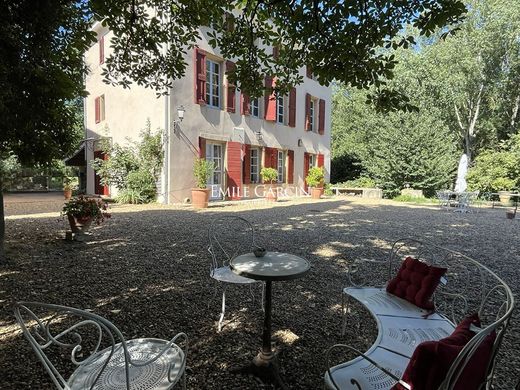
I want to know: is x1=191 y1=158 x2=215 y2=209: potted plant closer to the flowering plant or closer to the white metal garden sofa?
the flowering plant

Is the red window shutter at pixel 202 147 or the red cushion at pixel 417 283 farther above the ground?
the red window shutter at pixel 202 147

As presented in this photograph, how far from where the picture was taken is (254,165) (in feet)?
45.0

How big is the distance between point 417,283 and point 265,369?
1.25m

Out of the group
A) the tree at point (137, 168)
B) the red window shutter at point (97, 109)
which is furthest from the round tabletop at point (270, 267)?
the red window shutter at point (97, 109)

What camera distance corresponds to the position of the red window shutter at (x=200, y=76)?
1094 centimetres

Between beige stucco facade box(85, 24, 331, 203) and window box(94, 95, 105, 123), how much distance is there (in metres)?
0.20

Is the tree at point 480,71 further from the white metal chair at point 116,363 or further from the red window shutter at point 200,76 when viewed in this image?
the white metal chair at point 116,363

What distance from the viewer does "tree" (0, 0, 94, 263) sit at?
3.04m

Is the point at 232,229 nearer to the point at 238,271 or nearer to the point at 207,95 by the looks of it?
the point at 238,271

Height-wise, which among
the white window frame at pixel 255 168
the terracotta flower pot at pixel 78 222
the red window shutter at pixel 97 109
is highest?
the red window shutter at pixel 97 109

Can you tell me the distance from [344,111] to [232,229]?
68.2ft

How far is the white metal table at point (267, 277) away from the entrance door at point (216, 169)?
9.59 metres

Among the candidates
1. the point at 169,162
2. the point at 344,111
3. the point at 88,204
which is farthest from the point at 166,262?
the point at 344,111

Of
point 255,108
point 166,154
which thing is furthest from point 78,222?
point 255,108
